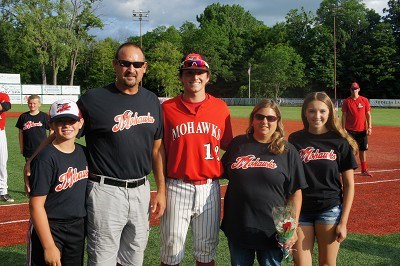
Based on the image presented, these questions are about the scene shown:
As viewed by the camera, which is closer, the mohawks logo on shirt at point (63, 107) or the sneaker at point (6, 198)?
the mohawks logo on shirt at point (63, 107)

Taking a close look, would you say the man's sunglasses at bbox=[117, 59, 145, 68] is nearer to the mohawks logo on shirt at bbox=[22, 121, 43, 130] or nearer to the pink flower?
the pink flower

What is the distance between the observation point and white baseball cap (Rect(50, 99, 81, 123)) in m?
3.29

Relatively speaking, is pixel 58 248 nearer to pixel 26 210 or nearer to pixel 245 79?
pixel 26 210

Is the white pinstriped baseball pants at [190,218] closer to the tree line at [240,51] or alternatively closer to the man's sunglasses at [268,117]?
the man's sunglasses at [268,117]

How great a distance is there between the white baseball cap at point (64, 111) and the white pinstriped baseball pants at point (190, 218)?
104 cm

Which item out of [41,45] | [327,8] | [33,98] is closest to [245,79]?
[327,8]

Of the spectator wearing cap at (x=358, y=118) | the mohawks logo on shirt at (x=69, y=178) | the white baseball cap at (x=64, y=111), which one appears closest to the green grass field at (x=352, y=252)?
the mohawks logo on shirt at (x=69, y=178)

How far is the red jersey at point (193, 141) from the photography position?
12.3ft

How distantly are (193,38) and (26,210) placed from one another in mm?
69433

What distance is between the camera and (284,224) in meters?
3.27

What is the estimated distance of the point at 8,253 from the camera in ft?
17.5

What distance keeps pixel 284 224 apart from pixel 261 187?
1.16 feet

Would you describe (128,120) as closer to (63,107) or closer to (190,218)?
(63,107)

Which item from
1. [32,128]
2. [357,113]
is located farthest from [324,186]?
[357,113]
